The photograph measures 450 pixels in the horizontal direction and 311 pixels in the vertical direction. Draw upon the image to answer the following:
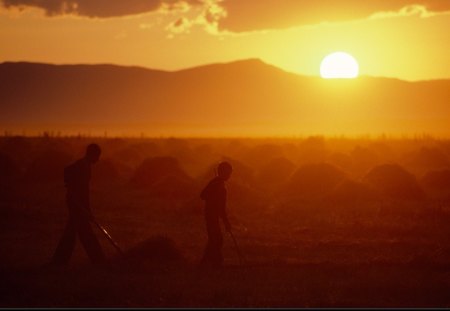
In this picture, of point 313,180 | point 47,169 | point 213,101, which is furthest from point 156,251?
point 213,101

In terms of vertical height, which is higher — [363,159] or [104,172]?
[363,159]

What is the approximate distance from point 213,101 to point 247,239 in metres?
154

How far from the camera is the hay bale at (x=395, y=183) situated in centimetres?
3075

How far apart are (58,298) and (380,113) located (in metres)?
170

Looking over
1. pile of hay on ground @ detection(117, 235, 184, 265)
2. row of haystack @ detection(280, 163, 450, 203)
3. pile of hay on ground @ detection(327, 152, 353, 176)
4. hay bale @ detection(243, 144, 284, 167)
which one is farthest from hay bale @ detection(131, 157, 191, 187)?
pile of hay on ground @ detection(117, 235, 184, 265)

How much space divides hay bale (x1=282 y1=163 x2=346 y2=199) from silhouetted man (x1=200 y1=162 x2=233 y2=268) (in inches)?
686

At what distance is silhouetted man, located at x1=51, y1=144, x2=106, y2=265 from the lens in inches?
550

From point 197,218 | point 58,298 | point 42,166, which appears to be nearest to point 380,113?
point 42,166

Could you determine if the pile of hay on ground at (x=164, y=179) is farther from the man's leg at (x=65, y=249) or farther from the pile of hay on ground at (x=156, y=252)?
the man's leg at (x=65, y=249)

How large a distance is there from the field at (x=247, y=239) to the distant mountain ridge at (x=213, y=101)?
397 feet

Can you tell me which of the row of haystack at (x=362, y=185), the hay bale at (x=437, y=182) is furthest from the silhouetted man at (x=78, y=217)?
the hay bale at (x=437, y=182)

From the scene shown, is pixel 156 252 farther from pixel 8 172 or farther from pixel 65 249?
pixel 8 172

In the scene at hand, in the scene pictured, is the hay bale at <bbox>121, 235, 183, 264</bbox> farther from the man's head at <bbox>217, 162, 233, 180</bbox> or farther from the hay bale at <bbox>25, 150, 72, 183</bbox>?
the hay bale at <bbox>25, 150, 72, 183</bbox>

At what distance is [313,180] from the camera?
3266 cm
